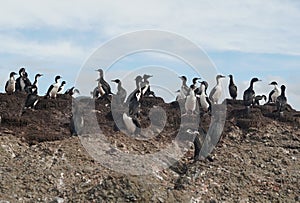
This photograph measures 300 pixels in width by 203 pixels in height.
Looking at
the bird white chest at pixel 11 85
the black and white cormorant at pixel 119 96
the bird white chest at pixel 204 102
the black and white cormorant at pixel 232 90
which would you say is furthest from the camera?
the bird white chest at pixel 11 85

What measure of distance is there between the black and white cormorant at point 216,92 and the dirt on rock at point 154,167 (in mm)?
3859

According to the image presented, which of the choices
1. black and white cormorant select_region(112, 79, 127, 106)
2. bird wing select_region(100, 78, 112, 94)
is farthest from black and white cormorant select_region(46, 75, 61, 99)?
black and white cormorant select_region(112, 79, 127, 106)

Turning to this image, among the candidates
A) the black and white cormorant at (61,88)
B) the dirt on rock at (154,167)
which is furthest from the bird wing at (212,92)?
the black and white cormorant at (61,88)

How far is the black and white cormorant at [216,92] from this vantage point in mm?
32469

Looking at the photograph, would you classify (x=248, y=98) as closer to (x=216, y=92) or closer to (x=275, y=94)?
(x=216, y=92)

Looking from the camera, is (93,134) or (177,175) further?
(93,134)

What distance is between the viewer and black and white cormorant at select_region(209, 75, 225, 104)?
3247 cm

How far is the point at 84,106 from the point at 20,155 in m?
9.46

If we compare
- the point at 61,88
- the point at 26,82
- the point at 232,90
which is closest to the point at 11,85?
the point at 26,82

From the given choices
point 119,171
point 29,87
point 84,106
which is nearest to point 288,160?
point 119,171

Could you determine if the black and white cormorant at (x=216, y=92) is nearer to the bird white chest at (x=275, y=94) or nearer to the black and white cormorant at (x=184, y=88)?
the black and white cormorant at (x=184, y=88)

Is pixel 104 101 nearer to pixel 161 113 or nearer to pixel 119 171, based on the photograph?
pixel 161 113

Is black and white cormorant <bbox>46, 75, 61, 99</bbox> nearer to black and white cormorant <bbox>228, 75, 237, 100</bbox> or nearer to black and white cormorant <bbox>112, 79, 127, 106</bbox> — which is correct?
black and white cormorant <bbox>112, 79, 127, 106</bbox>

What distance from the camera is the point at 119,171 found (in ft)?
63.4
